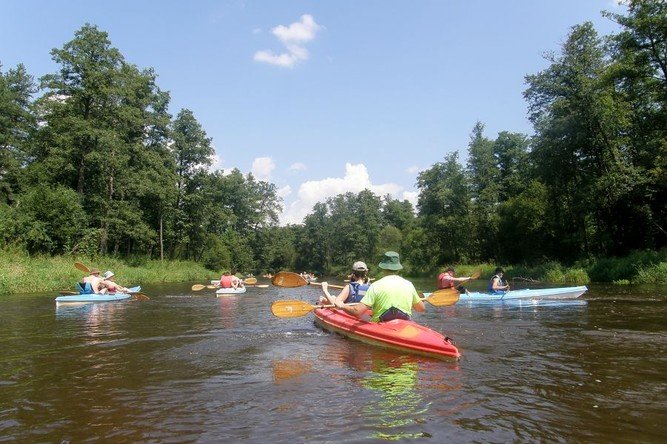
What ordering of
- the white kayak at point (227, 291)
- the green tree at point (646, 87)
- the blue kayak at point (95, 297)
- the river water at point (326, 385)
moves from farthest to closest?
the green tree at point (646, 87)
the white kayak at point (227, 291)
the blue kayak at point (95, 297)
the river water at point (326, 385)

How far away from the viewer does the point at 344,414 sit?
4.15 meters

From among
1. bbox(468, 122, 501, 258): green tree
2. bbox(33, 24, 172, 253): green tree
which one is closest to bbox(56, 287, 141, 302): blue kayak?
bbox(33, 24, 172, 253): green tree

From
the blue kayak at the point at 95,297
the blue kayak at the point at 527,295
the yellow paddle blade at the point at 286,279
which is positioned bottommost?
the blue kayak at the point at 527,295

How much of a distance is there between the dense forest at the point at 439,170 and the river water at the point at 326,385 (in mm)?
19106

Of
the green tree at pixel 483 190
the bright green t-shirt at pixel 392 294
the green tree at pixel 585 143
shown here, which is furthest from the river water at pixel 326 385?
the green tree at pixel 483 190

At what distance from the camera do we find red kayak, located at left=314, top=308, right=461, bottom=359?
20.7ft

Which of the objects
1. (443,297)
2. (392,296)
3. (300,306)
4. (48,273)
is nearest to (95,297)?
(48,273)

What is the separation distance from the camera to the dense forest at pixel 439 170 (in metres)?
24.7

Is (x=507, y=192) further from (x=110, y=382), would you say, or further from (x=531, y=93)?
(x=110, y=382)

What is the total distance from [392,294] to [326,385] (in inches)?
87.1

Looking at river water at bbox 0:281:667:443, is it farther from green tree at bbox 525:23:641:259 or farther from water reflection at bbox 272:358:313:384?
green tree at bbox 525:23:641:259

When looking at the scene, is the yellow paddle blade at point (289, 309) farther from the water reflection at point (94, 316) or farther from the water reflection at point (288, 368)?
the water reflection at point (94, 316)

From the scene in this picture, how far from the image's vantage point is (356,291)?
8.86 m

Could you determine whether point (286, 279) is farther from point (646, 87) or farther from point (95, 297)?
point (646, 87)
